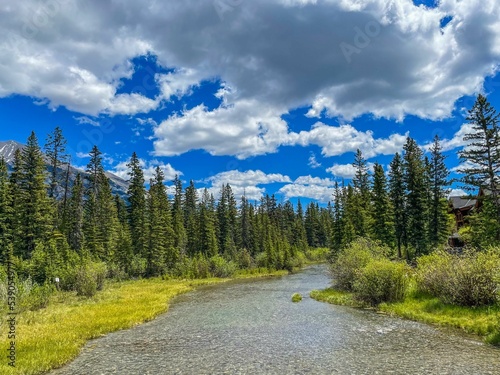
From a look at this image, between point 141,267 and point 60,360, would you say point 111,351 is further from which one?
point 141,267

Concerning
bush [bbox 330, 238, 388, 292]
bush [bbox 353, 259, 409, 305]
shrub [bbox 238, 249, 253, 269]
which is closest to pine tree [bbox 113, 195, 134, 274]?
shrub [bbox 238, 249, 253, 269]

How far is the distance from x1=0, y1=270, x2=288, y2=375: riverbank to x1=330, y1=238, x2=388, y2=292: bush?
710 inches

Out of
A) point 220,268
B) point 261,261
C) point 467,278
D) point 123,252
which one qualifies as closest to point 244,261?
point 261,261

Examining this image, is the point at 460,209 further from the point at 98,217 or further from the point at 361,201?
the point at 98,217

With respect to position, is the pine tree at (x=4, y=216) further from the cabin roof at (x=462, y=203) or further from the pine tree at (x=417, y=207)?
the cabin roof at (x=462, y=203)

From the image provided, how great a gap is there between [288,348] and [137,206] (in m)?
74.2

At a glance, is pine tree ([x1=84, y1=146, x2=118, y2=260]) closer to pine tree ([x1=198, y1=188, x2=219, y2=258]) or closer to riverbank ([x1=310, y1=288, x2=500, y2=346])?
pine tree ([x1=198, y1=188, x2=219, y2=258])

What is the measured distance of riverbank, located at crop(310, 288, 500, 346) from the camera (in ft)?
61.3

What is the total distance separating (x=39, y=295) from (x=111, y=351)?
56.6 ft

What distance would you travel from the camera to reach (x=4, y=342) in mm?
17672

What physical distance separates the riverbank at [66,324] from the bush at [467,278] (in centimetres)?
2230

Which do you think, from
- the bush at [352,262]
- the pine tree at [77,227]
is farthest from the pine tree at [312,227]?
the bush at [352,262]

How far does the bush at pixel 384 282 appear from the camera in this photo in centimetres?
2795

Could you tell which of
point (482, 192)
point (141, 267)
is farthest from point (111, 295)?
point (482, 192)
